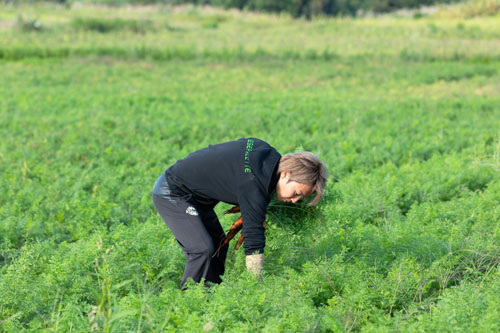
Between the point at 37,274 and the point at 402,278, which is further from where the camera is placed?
the point at 37,274

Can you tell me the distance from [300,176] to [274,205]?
0.82 metres

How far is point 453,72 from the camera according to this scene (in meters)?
20.1

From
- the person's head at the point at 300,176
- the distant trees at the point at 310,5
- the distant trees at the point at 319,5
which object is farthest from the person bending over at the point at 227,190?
the distant trees at the point at 310,5

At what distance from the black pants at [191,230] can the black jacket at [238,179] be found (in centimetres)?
10

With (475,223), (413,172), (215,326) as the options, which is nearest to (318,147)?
(413,172)

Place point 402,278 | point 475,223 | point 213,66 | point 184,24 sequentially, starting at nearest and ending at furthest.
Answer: point 402,278, point 475,223, point 213,66, point 184,24

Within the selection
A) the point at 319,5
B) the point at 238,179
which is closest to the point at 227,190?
the point at 238,179

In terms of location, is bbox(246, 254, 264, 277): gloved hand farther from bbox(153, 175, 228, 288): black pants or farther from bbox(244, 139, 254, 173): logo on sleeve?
bbox(244, 139, 254, 173): logo on sleeve

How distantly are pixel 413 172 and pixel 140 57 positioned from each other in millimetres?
19387

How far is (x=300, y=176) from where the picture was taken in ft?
13.5

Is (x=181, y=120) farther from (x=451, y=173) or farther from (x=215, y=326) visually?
(x=215, y=326)

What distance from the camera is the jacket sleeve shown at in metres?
4.18

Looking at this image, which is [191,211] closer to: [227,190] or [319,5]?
[227,190]

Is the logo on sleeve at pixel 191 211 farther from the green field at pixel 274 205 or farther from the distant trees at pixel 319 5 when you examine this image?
the distant trees at pixel 319 5
